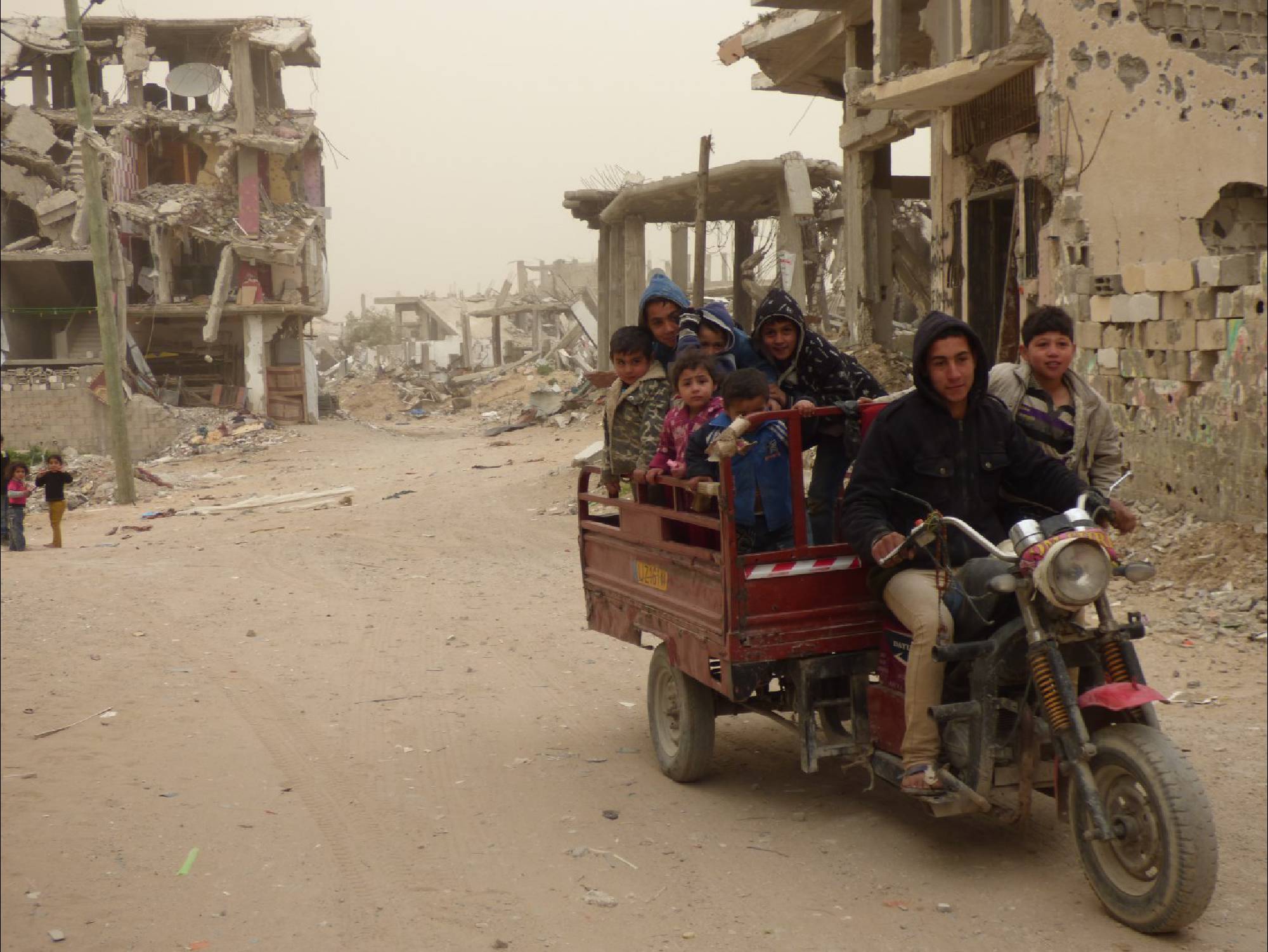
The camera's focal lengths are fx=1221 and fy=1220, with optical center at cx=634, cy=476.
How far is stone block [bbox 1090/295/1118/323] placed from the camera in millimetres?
10352

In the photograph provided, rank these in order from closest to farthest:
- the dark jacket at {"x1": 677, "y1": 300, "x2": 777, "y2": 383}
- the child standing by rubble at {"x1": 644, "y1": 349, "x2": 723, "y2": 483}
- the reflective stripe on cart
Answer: the reflective stripe on cart < the child standing by rubble at {"x1": 644, "y1": 349, "x2": 723, "y2": 483} < the dark jacket at {"x1": 677, "y1": 300, "x2": 777, "y2": 383}

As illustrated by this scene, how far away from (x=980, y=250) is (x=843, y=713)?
9307mm

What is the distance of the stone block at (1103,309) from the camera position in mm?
10352

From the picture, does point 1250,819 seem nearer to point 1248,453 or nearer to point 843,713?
point 843,713

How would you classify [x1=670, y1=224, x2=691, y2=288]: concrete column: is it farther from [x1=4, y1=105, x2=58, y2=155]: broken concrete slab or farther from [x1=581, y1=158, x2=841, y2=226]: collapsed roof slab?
[x1=4, y1=105, x2=58, y2=155]: broken concrete slab

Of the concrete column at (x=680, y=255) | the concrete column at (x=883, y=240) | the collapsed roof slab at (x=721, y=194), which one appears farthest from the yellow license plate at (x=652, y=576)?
the concrete column at (x=680, y=255)

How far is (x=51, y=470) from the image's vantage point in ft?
46.2

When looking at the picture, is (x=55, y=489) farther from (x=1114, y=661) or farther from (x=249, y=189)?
(x=249, y=189)

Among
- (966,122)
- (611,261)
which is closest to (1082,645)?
(966,122)

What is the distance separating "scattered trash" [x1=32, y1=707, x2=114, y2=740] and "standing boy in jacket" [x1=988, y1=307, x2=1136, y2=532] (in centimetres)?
473

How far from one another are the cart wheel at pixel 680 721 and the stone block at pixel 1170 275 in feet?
20.1

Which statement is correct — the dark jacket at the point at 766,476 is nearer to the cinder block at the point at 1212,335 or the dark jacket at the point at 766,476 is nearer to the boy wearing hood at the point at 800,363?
the boy wearing hood at the point at 800,363

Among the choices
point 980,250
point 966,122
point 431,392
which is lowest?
point 431,392

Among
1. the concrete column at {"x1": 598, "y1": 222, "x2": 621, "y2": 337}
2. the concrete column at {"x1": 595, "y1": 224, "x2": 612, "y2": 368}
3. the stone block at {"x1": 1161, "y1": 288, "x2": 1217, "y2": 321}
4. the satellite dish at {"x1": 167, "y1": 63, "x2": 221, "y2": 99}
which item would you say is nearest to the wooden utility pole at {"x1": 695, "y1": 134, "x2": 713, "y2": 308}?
the concrete column at {"x1": 598, "y1": 222, "x2": 621, "y2": 337}
